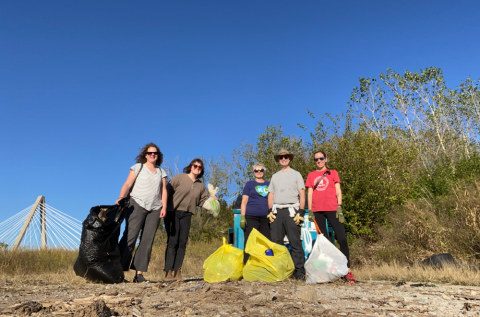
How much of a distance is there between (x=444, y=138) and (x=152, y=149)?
20157 millimetres

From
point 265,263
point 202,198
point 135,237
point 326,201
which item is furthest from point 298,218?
point 135,237

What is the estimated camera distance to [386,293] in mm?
3604

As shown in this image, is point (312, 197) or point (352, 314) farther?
point (312, 197)

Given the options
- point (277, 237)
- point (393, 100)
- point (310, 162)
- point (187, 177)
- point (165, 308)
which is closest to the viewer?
point (165, 308)

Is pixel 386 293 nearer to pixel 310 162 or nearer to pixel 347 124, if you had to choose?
pixel 310 162

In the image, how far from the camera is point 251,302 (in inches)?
111

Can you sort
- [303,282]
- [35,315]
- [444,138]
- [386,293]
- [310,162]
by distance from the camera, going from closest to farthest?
1. [35,315]
2. [386,293]
3. [303,282]
4. [310,162]
5. [444,138]

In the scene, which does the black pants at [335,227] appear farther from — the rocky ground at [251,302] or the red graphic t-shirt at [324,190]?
the rocky ground at [251,302]

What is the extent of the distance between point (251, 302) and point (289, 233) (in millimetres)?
2081

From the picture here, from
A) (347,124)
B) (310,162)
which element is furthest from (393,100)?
(310,162)

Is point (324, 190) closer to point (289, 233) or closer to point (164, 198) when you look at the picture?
point (289, 233)

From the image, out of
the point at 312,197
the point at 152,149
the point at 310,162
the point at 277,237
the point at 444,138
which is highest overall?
the point at 444,138

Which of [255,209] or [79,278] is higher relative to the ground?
[255,209]

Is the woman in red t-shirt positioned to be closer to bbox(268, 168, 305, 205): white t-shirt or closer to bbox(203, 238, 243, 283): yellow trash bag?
bbox(268, 168, 305, 205): white t-shirt
